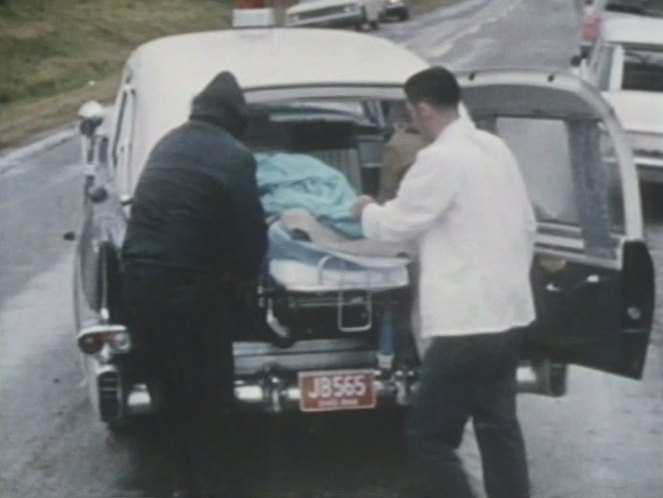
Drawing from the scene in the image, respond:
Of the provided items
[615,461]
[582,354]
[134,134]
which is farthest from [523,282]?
[134,134]

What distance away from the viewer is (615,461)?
8.55 m

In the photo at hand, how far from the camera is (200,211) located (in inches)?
294

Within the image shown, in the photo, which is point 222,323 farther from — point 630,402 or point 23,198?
point 23,198

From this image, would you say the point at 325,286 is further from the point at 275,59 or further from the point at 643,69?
the point at 643,69

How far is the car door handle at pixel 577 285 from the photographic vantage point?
7676 millimetres

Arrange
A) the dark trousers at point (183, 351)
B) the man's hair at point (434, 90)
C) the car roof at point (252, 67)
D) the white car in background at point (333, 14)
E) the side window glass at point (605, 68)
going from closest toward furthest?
the man's hair at point (434, 90), the dark trousers at point (183, 351), the car roof at point (252, 67), the side window glass at point (605, 68), the white car in background at point (333, 14)

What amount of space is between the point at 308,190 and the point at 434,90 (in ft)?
4.39

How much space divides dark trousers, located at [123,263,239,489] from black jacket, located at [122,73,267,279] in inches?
3.1

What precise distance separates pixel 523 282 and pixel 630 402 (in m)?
3.06

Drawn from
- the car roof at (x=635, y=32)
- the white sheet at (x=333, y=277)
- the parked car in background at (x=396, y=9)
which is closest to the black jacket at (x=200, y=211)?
the white sheet at (x=333, y=277)

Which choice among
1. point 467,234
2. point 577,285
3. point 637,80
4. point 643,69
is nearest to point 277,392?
point 577,285

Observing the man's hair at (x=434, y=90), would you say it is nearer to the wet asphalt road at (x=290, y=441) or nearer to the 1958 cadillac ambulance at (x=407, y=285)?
the 1958 cadillac ambulance at (x=407, y=285)

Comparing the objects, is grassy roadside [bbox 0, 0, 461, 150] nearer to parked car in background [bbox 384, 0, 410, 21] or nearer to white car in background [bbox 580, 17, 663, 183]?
parked car in background [bbox 384, 0, 410, 21]

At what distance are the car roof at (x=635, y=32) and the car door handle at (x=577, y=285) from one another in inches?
372
